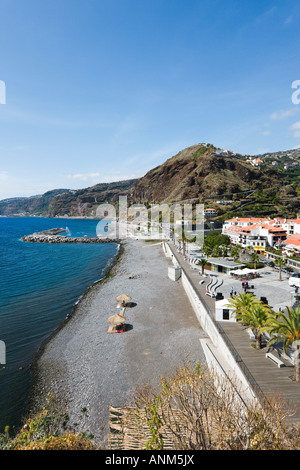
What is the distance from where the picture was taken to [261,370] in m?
12.8

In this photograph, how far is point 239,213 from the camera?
96.9 metres

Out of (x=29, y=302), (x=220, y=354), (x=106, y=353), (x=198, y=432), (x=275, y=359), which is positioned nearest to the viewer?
(x=198, y=432)

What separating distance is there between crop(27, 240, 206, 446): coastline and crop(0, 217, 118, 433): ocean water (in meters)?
1.07

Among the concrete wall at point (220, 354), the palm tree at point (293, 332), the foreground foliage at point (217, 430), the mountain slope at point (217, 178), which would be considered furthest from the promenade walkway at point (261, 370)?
the mountain slope at point (217, 178)

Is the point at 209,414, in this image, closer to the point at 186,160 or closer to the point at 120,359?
the point at 120,359

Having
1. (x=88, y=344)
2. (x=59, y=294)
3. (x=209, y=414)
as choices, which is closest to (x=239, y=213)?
(x=59, y=294)

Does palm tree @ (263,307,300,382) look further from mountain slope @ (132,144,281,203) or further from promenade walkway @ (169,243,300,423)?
mountain slope @ (132,144,281,203)

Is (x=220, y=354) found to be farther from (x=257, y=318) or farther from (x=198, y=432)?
(x=198, y=432)

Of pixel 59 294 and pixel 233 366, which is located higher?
pixel 233 366

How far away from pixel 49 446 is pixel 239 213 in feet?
329

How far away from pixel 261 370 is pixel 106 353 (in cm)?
1204

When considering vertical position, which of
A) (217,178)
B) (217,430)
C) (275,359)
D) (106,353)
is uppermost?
(217,178)

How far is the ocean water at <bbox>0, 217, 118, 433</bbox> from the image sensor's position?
53.8 ft

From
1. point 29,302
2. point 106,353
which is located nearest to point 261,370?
point 106,353
